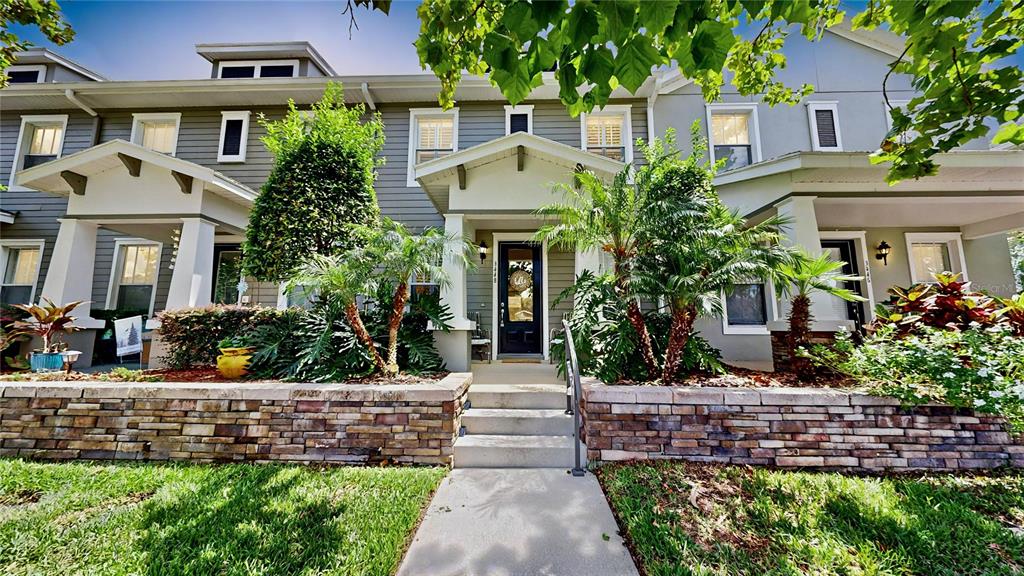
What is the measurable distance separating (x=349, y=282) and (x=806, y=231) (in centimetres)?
611

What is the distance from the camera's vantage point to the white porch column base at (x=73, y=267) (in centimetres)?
625

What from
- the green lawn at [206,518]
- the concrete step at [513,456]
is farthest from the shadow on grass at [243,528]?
the concrete step at [513,456]

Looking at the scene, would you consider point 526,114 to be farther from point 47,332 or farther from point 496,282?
point 47,332

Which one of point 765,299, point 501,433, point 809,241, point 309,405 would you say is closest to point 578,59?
point 501,433

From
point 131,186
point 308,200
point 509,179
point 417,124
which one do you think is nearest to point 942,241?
point 509,179

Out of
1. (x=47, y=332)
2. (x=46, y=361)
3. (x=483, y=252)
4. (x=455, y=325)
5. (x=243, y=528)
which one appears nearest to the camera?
(x=243, y=528)

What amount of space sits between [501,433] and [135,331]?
Answer: 7.14 meters

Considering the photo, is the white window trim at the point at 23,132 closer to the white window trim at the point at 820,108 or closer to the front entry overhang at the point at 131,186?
the front entry overhang at the point at 131,186

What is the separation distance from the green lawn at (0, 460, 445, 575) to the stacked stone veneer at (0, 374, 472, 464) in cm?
17

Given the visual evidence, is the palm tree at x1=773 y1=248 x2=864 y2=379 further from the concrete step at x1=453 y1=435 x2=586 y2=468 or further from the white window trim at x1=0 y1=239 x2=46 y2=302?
the white window trim at x1=0 y1=239 x2=46 y2=302

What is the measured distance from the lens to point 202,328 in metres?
4.75

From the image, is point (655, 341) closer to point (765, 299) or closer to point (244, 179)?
point (765, 299)

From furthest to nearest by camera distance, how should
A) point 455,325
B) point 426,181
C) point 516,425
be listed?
point 426,181, point 455,325, point 516,425

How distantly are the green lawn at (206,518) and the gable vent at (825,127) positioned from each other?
10031 mm
